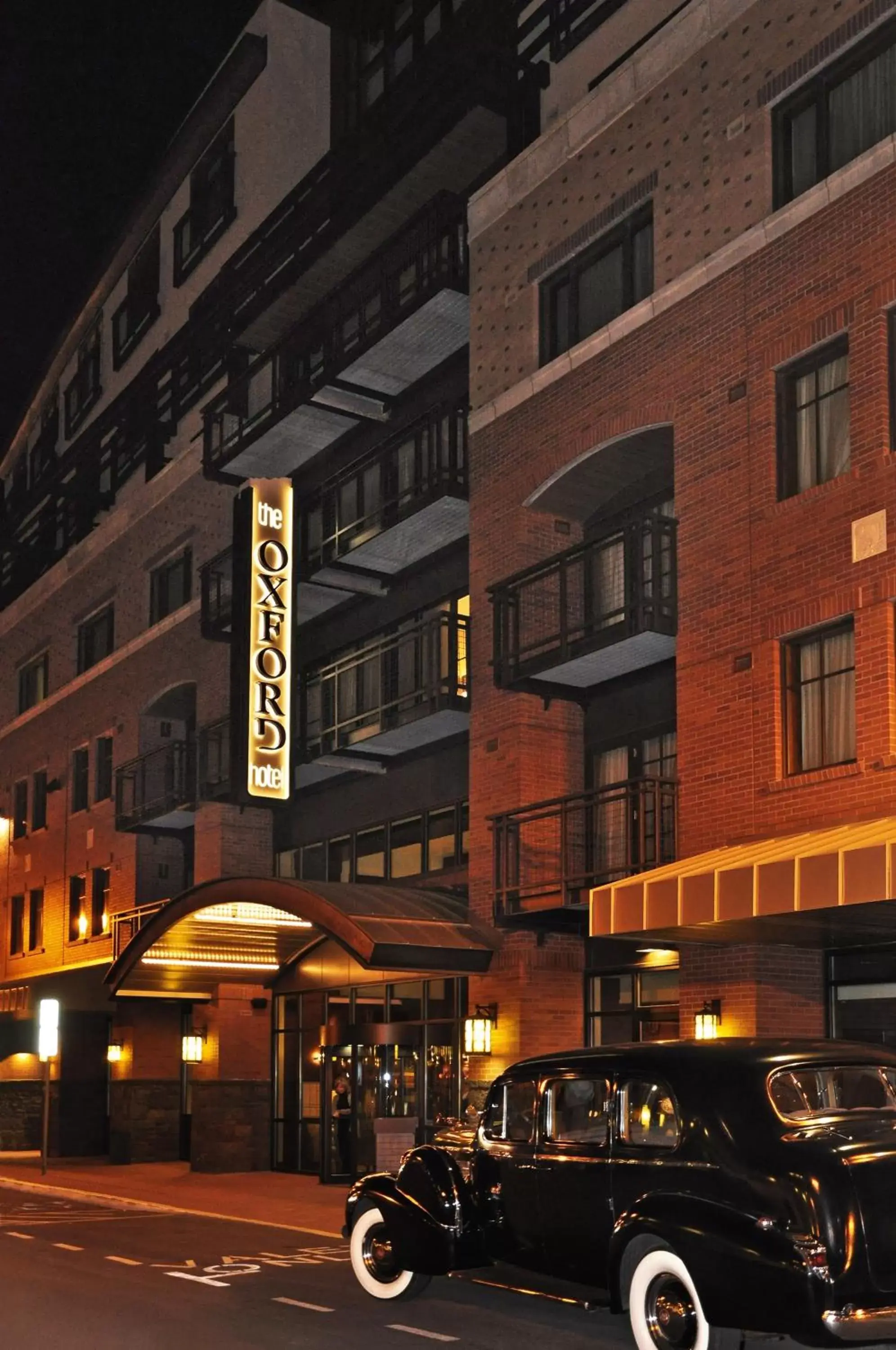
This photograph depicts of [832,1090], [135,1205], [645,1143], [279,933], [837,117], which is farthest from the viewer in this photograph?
[279,933]

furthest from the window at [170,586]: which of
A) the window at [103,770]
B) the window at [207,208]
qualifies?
the window at [207,208]

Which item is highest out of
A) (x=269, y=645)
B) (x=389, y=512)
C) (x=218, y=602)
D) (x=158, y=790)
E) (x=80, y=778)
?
(x=389, y=512)

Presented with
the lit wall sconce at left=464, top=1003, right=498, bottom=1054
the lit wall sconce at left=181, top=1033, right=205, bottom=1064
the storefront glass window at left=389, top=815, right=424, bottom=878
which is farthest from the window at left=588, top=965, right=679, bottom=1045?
the lit wall sconce at left=181, top=1033, right=205, bottom=1064

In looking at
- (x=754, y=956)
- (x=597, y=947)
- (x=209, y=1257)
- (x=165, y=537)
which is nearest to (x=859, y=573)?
(x=754, y=956)

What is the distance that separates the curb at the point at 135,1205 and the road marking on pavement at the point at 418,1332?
6129 mm

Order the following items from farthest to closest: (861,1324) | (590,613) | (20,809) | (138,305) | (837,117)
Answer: (20,809) < (138,305) < (590,613) < (837,117) < (861,1324)

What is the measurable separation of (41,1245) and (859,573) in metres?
10.9

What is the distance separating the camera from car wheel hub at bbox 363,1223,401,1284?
506 inches

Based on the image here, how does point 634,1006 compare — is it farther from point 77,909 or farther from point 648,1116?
point 77,909

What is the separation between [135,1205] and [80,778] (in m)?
16.2

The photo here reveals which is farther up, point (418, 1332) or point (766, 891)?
point (766, 891)

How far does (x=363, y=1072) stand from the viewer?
24922 mm

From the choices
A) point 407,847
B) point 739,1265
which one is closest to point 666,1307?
point 739,1265

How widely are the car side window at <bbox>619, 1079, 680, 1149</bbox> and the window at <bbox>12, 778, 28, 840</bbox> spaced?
104 feet
